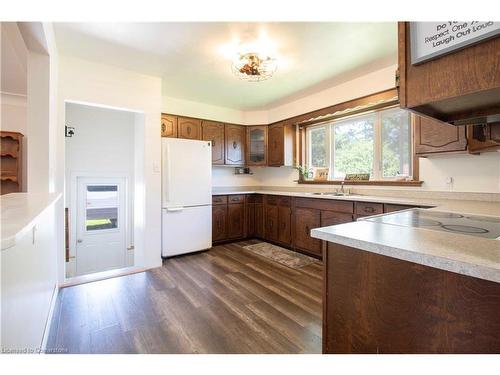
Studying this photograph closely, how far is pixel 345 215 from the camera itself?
2.87 metres

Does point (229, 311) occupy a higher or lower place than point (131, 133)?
lower

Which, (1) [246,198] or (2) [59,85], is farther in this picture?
(1) [246,198]

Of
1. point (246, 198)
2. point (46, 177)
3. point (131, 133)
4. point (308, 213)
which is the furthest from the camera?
point (131, 133)

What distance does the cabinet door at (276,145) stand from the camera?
166 inches

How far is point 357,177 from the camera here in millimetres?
3387

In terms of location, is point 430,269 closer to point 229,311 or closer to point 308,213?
point 229,311

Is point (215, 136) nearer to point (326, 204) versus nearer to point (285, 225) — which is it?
point (285, 225)

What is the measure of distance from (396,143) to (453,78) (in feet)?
9.02

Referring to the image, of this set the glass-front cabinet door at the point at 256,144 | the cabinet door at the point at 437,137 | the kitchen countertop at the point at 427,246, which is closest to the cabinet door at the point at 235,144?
the glass-front cabinet door at the point at 256,144

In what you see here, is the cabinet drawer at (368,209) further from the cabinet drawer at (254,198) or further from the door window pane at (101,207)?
the door window pane at (101,207)

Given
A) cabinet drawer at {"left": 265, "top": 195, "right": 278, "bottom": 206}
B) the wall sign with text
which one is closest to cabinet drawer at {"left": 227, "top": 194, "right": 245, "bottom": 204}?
cabinet drawer at {"left": 265, "top": 195, "right": 278, "bottom": 206}

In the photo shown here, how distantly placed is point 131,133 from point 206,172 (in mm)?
1942

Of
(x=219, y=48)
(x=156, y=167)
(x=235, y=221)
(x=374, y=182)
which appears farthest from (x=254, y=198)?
(x=219, y=48)
